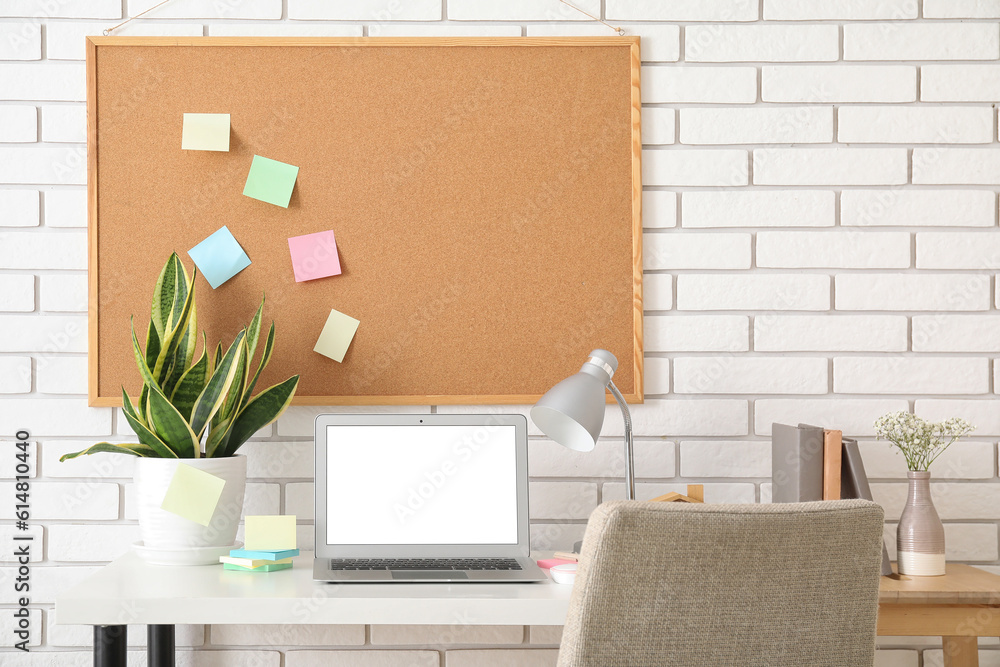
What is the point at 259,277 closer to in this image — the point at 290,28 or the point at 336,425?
the point at 336,425

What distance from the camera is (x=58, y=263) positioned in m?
1.60

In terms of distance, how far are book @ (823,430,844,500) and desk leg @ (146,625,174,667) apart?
1.25 meters

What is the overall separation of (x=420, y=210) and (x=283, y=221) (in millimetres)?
286

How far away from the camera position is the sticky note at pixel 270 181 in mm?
1579

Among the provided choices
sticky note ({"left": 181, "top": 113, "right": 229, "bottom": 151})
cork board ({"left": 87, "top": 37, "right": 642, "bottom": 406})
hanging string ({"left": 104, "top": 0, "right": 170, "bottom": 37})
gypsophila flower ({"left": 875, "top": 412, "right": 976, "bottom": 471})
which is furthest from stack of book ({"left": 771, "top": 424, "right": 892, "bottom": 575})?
hanging string ({"left": 104, "top": 0, "right": 170, "bottom": 37})

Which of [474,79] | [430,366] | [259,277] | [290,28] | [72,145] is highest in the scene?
[290,28]

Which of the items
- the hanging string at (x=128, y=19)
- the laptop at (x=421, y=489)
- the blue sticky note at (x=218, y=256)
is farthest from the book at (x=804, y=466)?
the hanging string at (x=128, y=19)

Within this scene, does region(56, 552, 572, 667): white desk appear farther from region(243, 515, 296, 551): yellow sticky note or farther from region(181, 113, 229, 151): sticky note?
region(181, 113, 229, 151): sticky note

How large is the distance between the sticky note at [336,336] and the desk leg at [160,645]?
23.9 inches

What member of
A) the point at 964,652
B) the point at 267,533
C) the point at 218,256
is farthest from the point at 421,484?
the point at 964,652

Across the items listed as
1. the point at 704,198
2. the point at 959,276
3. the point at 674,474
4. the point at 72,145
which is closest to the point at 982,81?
the point at 959,276

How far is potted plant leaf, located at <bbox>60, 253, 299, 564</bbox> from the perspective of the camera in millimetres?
1363

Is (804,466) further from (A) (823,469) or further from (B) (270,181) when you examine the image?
(B) (270,181)

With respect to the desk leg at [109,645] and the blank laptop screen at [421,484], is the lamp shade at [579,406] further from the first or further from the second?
the desk leg at [109,645]
